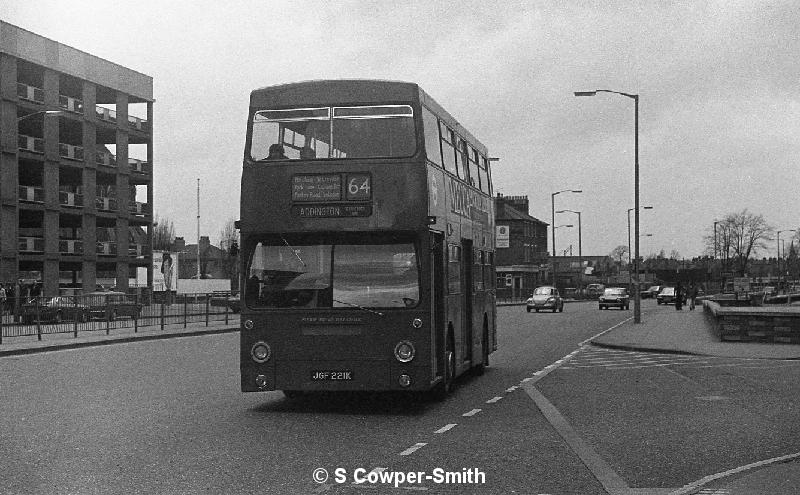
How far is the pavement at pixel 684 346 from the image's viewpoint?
7.80 meters

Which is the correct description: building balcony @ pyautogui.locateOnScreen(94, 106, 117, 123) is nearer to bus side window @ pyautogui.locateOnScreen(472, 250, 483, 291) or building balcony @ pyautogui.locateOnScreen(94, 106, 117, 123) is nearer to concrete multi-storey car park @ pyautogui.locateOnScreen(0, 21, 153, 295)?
concrete multi-storey car park @ pyautogui.locateOnScreen(0, 21, 153, 295)

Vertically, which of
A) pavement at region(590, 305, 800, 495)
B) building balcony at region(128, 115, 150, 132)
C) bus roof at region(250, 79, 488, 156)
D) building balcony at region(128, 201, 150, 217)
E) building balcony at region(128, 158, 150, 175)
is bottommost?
pavement at region(590, 305, 800, 495)

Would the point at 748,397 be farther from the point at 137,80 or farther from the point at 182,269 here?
the point at 182,269

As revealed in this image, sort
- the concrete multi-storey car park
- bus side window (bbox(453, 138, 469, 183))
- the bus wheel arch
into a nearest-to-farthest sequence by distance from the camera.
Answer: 1. bus side window (bbox(453, 138, 469, 183))
2. the bus wheel arch
3. the concrete multi-storey car park

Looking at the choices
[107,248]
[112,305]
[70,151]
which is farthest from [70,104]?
[112,305]

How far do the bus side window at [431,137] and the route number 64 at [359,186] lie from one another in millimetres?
839

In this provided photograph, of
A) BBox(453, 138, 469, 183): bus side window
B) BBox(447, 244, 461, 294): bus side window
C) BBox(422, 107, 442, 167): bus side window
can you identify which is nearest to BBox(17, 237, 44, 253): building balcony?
BBox(453, 138, 469, 183): bus side window

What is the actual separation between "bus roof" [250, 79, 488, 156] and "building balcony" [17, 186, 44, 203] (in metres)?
48.5

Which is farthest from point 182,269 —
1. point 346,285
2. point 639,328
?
point 346,285

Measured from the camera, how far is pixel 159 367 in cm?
2034

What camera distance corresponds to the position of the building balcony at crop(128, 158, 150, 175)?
225 feet

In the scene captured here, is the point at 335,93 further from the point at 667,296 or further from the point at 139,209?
the point at 667,296

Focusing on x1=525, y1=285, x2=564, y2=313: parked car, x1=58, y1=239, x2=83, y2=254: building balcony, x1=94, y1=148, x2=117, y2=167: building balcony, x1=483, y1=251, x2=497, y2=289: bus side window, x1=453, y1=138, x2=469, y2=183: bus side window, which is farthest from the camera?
x1=94, y1=148, x2=117, y2=167: building balcony

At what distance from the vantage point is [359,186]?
1259 cm
